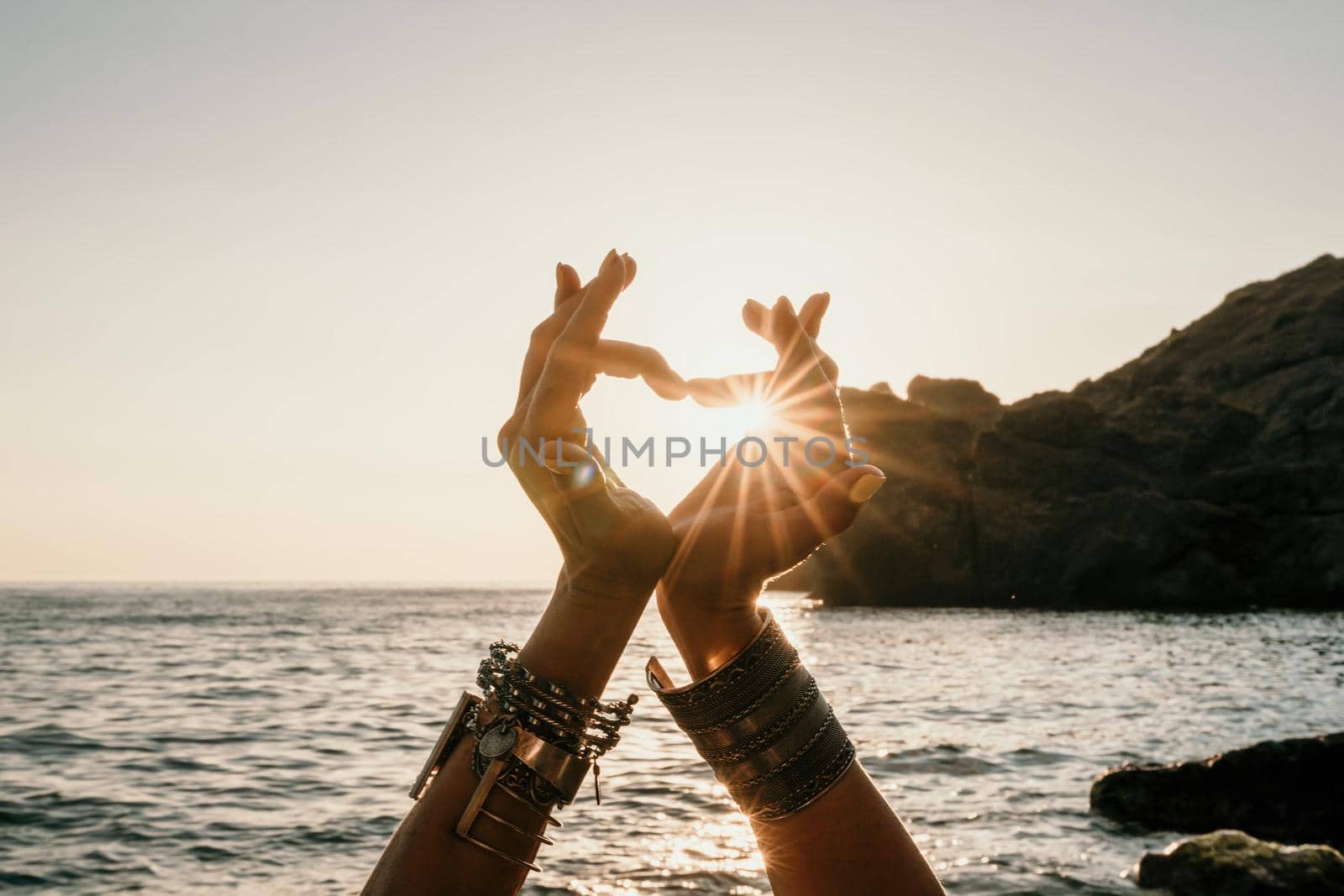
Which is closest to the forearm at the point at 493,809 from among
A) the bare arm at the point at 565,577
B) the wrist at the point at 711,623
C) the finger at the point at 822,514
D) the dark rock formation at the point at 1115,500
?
the bare arm at the point at 565,577

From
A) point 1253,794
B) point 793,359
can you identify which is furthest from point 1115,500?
point 793,359

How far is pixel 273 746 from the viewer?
1509 cm

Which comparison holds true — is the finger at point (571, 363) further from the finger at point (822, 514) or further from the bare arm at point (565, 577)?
the finger at point (822, 514)

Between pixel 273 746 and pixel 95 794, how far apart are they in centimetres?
354

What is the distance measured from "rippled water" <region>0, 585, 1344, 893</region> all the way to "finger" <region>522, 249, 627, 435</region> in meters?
7.40

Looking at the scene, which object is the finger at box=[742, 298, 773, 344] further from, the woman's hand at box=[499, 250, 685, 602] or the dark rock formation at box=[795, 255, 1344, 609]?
the dark rock formation at box=[795, 255, 1344, 609]

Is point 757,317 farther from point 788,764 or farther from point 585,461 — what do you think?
point 788,764

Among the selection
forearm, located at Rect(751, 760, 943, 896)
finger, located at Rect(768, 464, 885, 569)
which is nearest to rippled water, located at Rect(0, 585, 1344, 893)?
forearm, located at Rect(751, 760, 943, 896)

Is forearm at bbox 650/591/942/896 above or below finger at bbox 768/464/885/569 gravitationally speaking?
below

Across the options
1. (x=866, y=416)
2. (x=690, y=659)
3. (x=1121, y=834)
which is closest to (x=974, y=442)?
(x=866, y=416)

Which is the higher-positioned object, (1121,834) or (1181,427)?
(1181,427)

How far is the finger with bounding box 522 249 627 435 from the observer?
154 cm

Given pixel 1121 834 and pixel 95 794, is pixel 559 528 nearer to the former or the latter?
pixel 1121 834

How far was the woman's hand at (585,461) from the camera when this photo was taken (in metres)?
1.46
